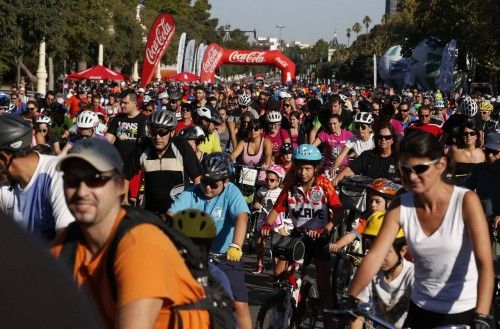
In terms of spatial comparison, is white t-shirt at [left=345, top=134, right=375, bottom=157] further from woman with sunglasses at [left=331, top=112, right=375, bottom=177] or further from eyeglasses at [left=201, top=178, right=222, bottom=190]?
eyeglasses at [left=201, top=178, right=222, bottom=190]

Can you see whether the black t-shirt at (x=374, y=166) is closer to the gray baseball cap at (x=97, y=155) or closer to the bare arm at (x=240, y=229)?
the bare arm at (x=240, y=229)

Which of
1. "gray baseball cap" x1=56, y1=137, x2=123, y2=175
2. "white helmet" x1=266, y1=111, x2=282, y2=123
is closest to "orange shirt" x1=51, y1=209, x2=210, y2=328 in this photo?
"gray baseball cap" x1=56, y1=137, x2=123, y2=175

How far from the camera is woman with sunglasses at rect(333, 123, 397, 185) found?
9.74 meters

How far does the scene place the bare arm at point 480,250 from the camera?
4.12m

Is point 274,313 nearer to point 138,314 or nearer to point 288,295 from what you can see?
Answer: point 288,295

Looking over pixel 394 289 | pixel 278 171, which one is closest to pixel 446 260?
pixel 394 289

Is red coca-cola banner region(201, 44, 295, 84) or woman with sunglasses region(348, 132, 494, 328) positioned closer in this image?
woman with sunglasses region(348, 132, 494, 328)

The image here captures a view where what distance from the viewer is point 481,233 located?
13.7ft

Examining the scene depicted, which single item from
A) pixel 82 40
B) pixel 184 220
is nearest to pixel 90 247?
pixel 184 220

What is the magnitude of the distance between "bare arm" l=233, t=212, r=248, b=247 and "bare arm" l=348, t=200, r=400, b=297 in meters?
1.91

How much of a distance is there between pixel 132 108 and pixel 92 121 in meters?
0.92

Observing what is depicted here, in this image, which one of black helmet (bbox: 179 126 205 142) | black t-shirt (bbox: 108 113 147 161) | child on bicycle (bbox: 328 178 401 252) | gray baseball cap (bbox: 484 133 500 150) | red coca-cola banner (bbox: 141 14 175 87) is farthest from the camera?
red coca-cola banner (bbox: 141 14 175 87)

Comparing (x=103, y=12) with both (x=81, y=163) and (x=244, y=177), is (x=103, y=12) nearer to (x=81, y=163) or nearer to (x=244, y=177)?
(x=244, y=177)

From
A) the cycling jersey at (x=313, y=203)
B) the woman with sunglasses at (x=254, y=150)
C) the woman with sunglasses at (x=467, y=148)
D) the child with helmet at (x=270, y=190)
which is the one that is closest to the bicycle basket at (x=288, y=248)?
the cycling jersey at (x=313, y=203)
